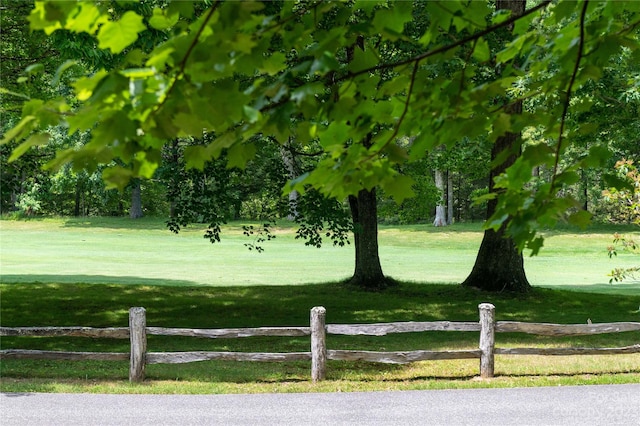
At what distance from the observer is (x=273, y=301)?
980 inches

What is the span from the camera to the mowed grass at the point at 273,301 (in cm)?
1311

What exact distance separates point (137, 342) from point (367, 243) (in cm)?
1438

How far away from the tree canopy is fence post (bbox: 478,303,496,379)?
28.1 feet

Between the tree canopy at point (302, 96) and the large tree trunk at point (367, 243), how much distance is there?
21163 millimetres

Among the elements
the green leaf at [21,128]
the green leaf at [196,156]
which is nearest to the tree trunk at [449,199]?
the green leaf at [196,156]

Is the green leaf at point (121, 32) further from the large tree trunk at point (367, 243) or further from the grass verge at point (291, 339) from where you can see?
the large tree trunk at point (367, 243)

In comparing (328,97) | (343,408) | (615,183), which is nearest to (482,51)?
(328,97)

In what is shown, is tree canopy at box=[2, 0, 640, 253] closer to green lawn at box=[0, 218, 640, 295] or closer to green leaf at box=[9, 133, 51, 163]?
green leaf at box=[9, 133, 51, 163]

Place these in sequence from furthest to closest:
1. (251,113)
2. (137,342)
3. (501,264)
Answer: (501,264), (137,342), (251,113)

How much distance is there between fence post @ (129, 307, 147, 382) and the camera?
12.5 meters

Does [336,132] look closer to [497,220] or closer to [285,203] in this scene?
[497,220]

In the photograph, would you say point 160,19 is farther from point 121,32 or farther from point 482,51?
point 482,51

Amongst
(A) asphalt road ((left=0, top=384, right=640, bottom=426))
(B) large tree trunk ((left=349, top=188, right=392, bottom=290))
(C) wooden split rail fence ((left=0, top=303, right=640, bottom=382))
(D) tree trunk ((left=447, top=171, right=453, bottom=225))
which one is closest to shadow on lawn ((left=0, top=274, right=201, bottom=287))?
(B) large tree trunk ((left=349, top=188, right=392, bottom=290))

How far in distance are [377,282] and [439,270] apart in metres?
8.93
